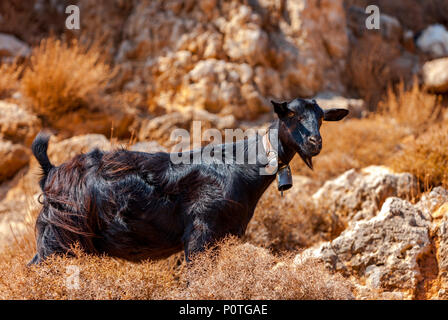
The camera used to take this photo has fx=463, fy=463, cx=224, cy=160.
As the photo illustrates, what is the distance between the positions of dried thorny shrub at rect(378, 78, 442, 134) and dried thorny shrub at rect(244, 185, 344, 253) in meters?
3.85

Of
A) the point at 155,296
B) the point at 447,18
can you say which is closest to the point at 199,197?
the point at 155,296

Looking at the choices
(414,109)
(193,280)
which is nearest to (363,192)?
(193,280)

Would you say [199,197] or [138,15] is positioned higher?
[138,15]

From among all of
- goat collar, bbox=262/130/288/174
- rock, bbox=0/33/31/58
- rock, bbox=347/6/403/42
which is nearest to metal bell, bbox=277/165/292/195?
goat collar, bbox=262/130/288/174

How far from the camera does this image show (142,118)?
8305 millimetres

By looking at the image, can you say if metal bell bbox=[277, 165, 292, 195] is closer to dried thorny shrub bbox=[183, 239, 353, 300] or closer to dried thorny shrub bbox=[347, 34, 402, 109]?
dried thorny shrub bbox=[183, 239, 353, 300]

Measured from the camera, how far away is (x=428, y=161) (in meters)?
5.36

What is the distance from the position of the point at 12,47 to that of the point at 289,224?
691cm

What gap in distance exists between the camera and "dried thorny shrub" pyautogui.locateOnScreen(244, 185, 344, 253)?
5.16 m

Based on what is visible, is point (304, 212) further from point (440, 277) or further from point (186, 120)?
point (186, 120)

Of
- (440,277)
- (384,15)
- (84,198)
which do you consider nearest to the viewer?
(84,198)

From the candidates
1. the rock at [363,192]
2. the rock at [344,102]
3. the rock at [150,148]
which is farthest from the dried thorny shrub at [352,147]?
the rock at [150,148]

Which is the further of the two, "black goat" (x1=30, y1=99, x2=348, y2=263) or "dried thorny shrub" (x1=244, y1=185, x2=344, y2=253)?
"dried thorny shrub" (x1=244, y1=185, x2=344, y2=253)

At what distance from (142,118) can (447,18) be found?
859cm
